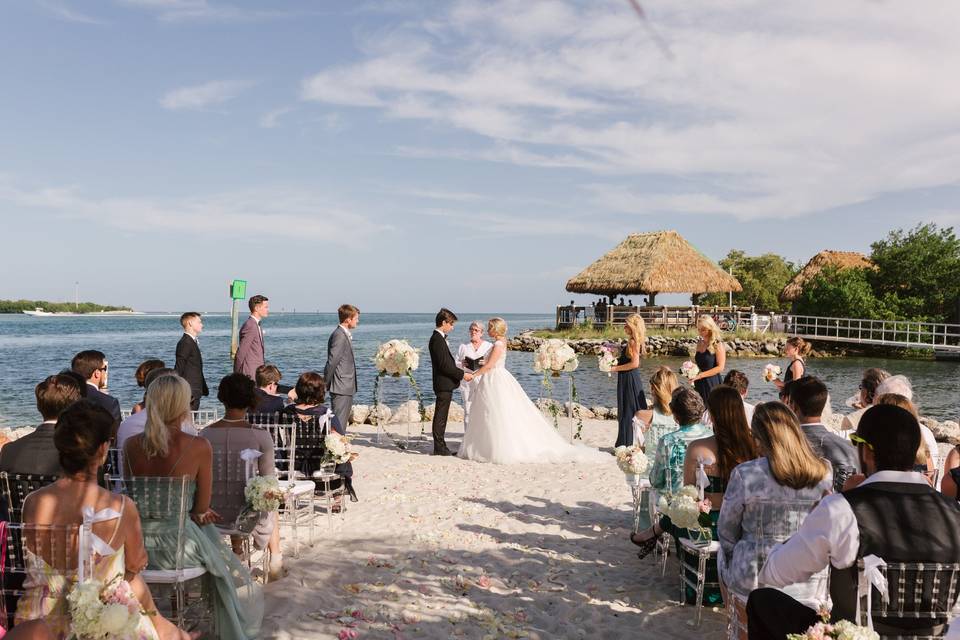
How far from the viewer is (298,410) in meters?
6.36

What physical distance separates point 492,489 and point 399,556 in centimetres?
252

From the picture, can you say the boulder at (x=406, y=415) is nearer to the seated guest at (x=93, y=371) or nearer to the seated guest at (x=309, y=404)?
the seated guest at (x=309, y=404)

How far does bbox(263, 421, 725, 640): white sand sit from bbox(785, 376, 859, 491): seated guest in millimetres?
1266

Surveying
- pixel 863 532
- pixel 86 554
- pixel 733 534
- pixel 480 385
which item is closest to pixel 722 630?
pixel 733 534

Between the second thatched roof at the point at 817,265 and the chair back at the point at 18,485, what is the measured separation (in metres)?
43.7

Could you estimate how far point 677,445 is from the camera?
505 centimetres

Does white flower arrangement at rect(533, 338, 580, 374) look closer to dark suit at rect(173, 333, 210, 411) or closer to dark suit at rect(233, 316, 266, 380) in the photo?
dark suit at rect(233, 316, 266, 380)

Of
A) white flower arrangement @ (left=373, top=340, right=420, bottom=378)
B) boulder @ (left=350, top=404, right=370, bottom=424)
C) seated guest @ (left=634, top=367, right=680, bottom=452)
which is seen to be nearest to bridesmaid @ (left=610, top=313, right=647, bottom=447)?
seated guest @ (left=634, top=367, right=680, bottom=452)

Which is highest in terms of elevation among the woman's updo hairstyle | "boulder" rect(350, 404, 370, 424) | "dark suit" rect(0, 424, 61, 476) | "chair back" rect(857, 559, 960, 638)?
the woman's updo hairstyle

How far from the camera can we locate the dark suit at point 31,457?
3.59m

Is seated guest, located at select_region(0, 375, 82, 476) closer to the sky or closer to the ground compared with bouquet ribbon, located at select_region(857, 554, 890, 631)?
closer to the sky

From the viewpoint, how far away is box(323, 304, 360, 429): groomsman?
8789mm

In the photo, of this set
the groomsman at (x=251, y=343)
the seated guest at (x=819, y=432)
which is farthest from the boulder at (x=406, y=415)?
the seated guest at (x=819, y=432)

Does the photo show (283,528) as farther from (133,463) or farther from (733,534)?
(733,534)
